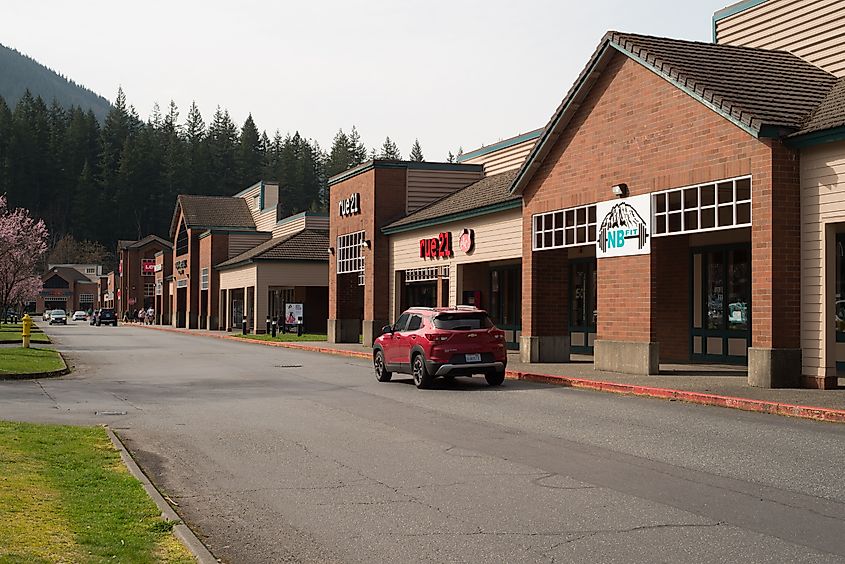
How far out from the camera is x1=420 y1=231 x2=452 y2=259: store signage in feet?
114

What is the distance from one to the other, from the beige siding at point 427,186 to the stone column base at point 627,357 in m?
17.8

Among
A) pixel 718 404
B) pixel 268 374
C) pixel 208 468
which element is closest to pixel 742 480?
pixel 208 468

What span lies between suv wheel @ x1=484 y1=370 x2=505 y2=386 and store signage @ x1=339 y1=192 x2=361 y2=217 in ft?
71.8

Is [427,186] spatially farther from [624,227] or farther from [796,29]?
[796,29]

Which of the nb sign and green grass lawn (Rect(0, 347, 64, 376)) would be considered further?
the nb sign

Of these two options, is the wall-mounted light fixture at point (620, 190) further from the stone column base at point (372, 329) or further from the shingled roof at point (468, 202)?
the stone column base at point (372, 329)

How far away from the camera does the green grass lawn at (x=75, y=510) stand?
257 inches

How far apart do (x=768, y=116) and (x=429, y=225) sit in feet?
60.2

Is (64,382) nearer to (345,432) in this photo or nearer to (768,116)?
(345,432)

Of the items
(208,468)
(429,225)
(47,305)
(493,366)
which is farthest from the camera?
(47,305)

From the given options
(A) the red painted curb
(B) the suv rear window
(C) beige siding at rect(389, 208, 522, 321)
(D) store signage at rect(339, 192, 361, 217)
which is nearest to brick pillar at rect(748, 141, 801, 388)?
(A) the red painted curb

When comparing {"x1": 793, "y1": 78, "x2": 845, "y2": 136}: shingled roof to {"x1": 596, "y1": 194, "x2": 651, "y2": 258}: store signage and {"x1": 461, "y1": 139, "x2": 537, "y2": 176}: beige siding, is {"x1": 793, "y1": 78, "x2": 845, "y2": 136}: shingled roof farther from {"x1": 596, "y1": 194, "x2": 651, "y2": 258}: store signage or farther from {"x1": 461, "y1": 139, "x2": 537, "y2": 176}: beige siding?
{"x1": 461, "y1": 139, "x2": 537, "y2": 176}: beige siding

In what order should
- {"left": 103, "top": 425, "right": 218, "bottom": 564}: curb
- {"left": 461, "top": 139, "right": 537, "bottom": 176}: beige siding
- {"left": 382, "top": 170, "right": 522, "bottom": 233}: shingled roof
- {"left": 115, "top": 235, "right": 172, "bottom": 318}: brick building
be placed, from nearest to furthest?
{"left": 103, "top": 425, "right": 218, "bottom": 564}: curb
{"left": 382, "top": 170, "right": 522, "bottom": 233}: shingled roof
{"left": 461, "top": 139, "right": 537, "bottom": 176}: beige siding
{"left": 115, "top": 235, "right": 172, "bottom": 318}: brick building

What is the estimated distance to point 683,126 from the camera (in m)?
20.9
